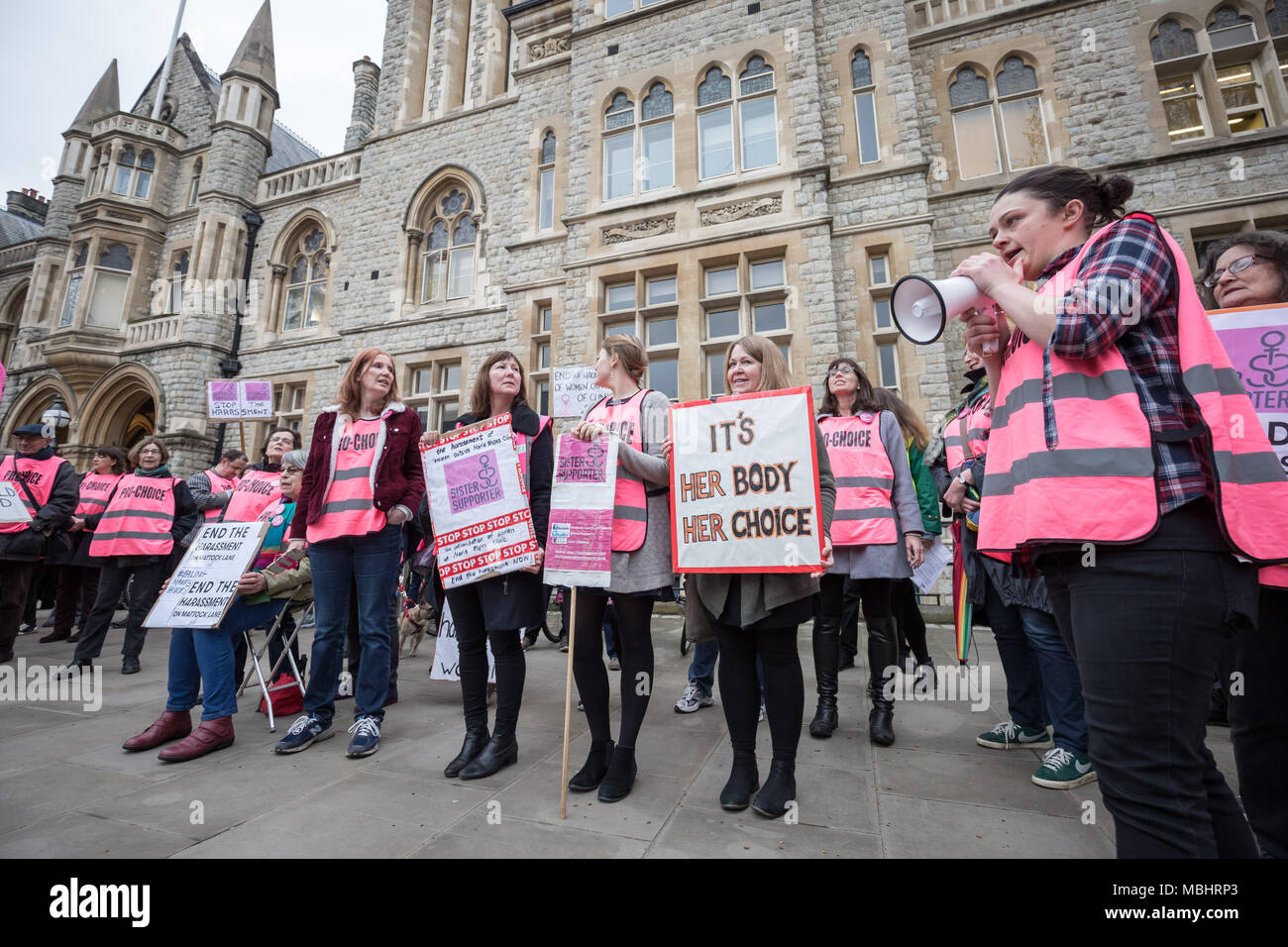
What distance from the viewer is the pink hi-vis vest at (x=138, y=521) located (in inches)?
213

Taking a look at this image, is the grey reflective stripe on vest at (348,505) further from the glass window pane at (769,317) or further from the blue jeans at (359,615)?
the glass window pane at (769,317)

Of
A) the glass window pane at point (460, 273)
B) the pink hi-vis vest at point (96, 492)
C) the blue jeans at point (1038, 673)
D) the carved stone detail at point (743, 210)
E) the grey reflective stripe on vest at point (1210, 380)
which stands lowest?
the blue jeans at point (1038, 673)

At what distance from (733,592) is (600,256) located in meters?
8.77

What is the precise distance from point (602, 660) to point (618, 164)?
33.4ft

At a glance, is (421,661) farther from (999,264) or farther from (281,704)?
(999,264)

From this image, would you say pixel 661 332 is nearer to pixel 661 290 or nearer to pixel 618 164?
pixel 661 290

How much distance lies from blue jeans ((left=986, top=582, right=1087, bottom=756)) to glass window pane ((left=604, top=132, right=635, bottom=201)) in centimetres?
948

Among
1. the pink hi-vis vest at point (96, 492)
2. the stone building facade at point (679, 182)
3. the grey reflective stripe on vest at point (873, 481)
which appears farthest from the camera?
the stone building facade at point (679, 182)

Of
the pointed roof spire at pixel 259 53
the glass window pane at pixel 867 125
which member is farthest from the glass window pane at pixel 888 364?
the pointed roof spire at pixel 259 53

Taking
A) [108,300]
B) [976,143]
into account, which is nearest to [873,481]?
[976,143]

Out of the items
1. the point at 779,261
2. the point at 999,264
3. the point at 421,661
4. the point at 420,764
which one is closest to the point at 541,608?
the point at 420,764

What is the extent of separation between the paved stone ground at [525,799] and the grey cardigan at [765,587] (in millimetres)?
804

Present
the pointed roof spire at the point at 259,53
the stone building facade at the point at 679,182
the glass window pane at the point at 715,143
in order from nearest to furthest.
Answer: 1. the stone building facade at the point at 679,182
2. the glass window pane at the point at 715,143
3. the pointed roof spire at the point at 259,53

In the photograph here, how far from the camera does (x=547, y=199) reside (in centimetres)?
1176
